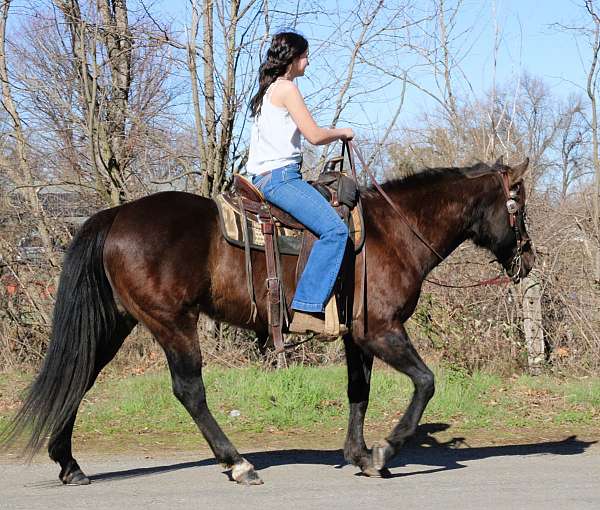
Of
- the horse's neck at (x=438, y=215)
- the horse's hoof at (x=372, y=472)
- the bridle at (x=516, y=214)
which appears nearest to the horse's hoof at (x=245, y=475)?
the horse's hoof at (x=372, y=472)

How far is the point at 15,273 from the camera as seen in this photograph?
1143 cm

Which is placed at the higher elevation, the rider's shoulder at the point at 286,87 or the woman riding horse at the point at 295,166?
the rider's shoulder at the point at 286,87

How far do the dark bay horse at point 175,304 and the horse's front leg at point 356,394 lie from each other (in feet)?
0.06

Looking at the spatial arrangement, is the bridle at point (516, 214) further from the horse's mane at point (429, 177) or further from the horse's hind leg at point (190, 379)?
the horse's hind leg at point (190, 379)

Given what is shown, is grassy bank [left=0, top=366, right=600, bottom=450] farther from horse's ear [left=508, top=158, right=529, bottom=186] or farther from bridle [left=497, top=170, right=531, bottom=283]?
horse's ear [left=508, top=158, right=529, bottom=186]

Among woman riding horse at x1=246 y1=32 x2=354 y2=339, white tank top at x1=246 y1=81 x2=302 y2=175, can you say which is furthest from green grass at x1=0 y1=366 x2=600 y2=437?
white tank top at x1=246 y1=81 x2=302 y2=175

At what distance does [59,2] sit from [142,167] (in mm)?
2307

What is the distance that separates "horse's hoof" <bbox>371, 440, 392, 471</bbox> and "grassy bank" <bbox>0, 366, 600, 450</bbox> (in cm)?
225

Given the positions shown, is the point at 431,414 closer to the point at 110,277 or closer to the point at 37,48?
the point at 110,277

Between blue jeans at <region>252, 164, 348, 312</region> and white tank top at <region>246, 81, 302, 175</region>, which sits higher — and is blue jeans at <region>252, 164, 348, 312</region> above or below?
below

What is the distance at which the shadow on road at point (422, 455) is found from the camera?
6629 mm

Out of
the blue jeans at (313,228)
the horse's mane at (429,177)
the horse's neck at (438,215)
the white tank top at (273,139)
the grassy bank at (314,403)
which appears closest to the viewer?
the blue jeans at (313,228)

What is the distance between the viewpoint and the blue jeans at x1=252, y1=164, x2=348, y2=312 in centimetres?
609

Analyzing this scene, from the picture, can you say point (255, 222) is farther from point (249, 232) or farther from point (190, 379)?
point (190, 379)
